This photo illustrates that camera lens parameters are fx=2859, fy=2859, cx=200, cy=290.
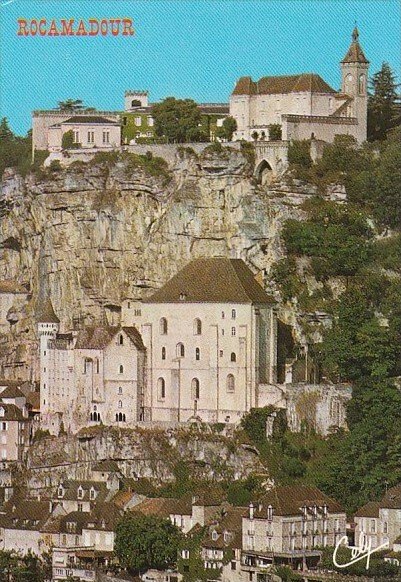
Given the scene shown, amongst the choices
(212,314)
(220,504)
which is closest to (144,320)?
(212,314)

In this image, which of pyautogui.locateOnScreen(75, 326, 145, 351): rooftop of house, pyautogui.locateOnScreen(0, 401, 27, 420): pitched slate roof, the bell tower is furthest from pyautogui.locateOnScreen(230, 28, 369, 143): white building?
pyautogui.locateOnScreen(0, 401, 27, 420): pitched slate roof

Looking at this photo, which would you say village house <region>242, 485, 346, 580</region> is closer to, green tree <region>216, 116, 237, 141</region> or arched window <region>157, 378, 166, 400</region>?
arched window <region>157, 378, 166, 400</region>

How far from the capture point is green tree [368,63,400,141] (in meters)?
113

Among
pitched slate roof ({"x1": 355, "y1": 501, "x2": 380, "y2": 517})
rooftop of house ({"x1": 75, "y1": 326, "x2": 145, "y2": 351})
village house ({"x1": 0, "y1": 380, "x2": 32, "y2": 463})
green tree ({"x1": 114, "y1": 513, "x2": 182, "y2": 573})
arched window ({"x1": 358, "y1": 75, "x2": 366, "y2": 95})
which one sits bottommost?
green tree ({"x1": 114, "y1": 513, "x2": 182, "y2": 573})

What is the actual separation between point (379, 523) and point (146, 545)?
7601mm

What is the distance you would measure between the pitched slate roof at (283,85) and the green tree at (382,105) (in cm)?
388

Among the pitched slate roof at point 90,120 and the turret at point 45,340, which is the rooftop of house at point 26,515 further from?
the pitched slate roof at point 90,120

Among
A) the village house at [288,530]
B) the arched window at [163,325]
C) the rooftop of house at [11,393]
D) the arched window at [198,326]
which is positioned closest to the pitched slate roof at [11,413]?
the rooftop of house at [11,393]

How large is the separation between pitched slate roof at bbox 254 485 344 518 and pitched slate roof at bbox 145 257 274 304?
29.5ft

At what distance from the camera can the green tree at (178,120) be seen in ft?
365

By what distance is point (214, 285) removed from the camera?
334 ft

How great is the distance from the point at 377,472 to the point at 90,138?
22.6m

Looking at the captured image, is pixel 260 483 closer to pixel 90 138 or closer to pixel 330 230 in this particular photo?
pixel 330 230

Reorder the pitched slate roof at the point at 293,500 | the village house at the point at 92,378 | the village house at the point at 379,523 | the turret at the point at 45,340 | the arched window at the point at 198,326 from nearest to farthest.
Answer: the pitched slate roof at the point at 293,500, the village house at the point at 379,523, the arched window at the point at 198,326, the village house at the point at 92,378, the turret at the point at 45,340
